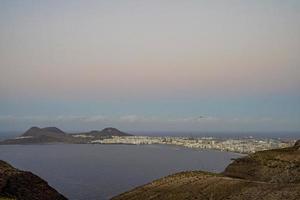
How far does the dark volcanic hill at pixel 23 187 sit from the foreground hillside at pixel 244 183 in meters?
10.5

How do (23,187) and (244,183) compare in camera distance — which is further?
(23,187)

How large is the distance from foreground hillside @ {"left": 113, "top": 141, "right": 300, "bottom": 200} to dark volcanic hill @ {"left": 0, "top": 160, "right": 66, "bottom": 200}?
1049 cm

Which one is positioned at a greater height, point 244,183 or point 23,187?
point 244,183

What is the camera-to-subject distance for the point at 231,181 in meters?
55.6

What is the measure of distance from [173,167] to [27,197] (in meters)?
118

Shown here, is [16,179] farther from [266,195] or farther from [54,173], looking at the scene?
[54,173]

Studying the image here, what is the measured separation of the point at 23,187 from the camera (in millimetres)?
58719

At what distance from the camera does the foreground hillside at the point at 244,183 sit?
48219 mm

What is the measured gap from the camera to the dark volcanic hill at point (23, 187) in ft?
184

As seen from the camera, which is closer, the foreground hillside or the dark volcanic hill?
the foreground hillside

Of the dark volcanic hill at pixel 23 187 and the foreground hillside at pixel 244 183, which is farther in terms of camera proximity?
the dark volcanic hill at pixel 23 187

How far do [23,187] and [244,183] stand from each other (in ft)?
91.8

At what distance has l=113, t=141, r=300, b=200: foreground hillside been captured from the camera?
48.2 metres

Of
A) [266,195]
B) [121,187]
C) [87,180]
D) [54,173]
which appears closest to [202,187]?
[266,195]
